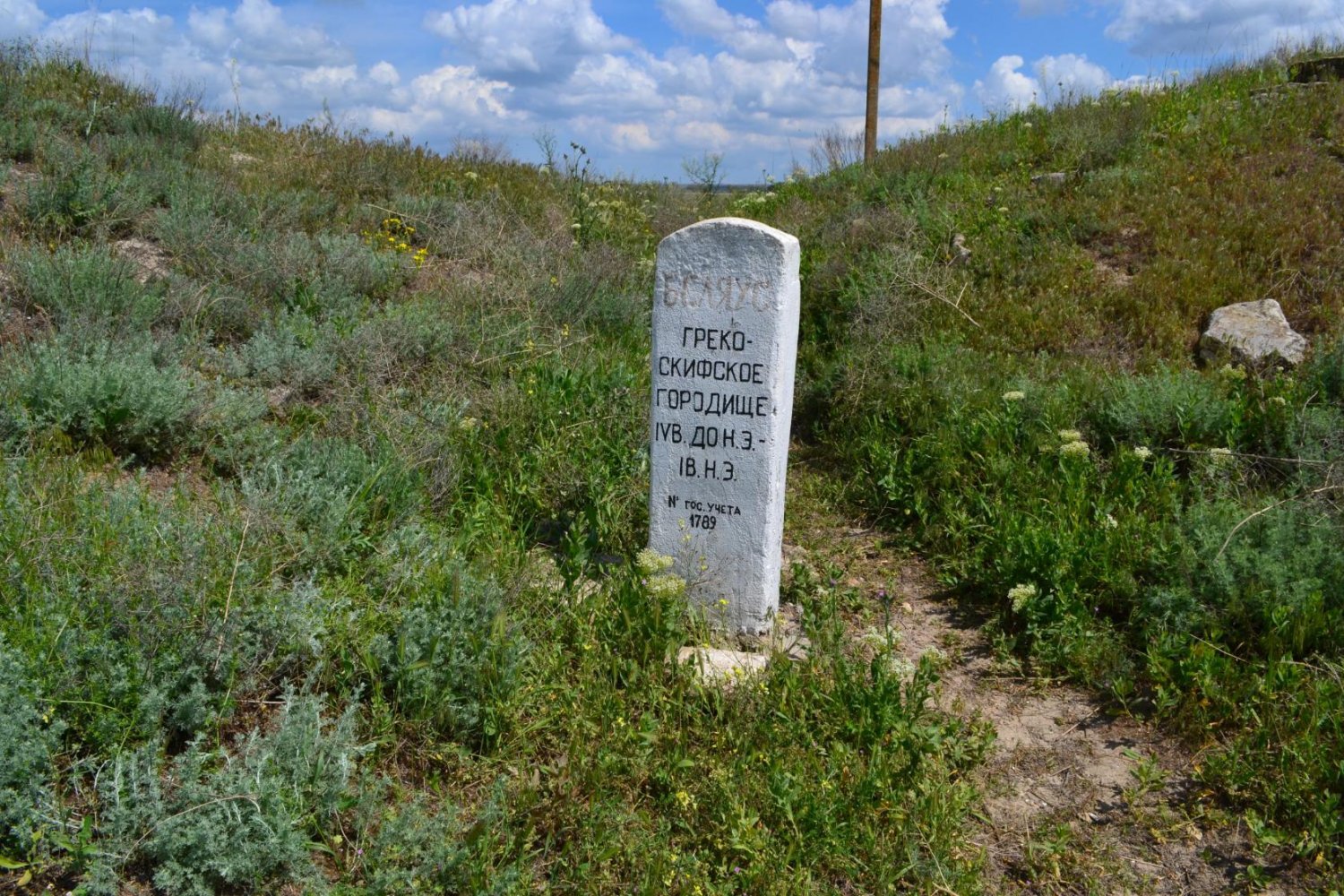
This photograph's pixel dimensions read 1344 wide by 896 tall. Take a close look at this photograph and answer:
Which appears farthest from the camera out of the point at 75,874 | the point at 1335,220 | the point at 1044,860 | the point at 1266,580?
the point at 1335,220

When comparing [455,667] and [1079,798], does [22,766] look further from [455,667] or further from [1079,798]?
[1079,798]

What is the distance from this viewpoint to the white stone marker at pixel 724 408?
445cm

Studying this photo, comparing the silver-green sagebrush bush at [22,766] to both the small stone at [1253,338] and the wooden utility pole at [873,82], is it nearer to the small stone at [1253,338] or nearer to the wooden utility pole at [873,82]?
the small stone at [1253,338]

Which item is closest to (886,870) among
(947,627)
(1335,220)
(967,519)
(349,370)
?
(947,627)

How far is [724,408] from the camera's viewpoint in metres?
4.59

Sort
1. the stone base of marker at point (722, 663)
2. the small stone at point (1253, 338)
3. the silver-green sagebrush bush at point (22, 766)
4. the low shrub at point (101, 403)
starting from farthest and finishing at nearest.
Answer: the small stone at point (1253, 338) → the low shrub at point (101, 403) → the stone base of marker at point (722, 663) → the silver-green sagebrush bush at point (22, 766)

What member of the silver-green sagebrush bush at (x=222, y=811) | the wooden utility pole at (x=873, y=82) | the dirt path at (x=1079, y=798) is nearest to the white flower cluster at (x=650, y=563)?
the dirt path at (x=1079, y=798)

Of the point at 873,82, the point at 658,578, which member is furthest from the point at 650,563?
the point at 873,82

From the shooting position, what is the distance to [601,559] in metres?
5.13

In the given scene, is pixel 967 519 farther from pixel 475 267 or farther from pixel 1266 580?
pixel 475 267

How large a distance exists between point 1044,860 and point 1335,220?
7.16 m

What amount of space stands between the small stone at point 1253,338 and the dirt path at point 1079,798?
3528 millimetres

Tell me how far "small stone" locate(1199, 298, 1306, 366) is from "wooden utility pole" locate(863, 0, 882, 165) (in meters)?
6.50

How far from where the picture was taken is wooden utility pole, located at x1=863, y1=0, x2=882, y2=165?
42.9 feet
